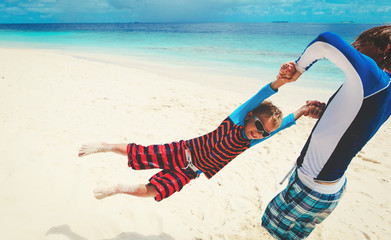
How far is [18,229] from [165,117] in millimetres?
3821

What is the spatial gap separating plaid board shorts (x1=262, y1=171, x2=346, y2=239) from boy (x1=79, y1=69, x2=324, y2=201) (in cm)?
57

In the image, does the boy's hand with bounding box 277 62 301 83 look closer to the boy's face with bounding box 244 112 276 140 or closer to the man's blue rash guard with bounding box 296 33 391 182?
the man's blue rash guard with bounding box 296 33 391 182

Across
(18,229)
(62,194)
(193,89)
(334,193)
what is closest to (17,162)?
(62,194)

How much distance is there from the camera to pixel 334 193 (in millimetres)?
1491

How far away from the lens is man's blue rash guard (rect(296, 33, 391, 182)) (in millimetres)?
1152

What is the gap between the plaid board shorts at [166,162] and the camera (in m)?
2.22

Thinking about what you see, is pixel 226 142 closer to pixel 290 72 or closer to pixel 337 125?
pixel 290 72

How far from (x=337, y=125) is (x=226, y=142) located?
978 mm

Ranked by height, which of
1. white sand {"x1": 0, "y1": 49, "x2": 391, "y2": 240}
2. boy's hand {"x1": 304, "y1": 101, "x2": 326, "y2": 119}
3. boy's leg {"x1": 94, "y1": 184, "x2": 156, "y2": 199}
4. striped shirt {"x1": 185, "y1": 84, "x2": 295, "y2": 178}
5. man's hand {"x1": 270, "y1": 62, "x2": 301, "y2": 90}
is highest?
man's hand {"x1": 270, "y1": 62, "x2": 301, "y2": 90}

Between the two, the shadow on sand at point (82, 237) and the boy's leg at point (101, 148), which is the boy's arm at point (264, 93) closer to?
the boy's leg at point (101, 148)

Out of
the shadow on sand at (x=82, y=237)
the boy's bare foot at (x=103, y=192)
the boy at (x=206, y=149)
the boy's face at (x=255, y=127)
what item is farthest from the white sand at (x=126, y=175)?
the boy's face at (x=255, y=127)

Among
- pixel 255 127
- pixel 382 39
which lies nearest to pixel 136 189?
pixel 255 127

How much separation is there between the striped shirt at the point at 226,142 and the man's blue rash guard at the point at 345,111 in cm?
65

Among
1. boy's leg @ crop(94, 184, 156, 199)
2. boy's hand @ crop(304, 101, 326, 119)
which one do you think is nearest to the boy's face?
boy's hand @ crop(304, 101, 326, 119)
